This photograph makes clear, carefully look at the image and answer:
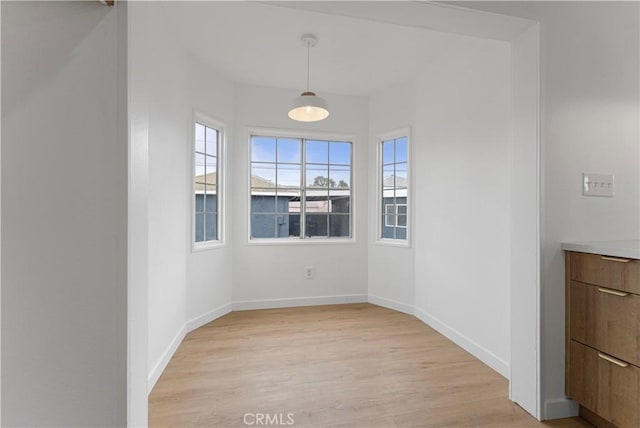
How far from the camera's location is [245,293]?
3.65 m

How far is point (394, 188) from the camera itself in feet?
12.4

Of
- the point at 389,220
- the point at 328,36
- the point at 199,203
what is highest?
the point at 328,36

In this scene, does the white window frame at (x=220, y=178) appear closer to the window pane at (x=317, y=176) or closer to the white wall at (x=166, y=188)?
the white wall at (x=166, y=188)

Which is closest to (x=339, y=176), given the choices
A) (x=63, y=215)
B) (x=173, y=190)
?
(x=173, y=190)

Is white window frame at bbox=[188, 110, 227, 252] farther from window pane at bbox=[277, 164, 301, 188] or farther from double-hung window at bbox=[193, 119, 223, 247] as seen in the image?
window pane at bbox=[277, 164, 301, 188]

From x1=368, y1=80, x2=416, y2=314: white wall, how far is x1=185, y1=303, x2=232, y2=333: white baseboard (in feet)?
5.65

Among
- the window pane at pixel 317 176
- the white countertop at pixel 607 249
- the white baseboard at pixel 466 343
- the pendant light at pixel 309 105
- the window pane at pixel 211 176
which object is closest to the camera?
the white countertop at pixel 607 249

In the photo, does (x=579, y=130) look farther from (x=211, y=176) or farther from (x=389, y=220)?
(x=211, y=176)

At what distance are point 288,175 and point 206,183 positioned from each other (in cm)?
102

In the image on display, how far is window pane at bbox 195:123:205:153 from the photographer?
10.3 ft

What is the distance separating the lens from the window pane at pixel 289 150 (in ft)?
12.7

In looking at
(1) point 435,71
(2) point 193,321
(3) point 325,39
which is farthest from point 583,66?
(2) point 193,321

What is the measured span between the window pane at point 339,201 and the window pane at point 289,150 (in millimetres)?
619

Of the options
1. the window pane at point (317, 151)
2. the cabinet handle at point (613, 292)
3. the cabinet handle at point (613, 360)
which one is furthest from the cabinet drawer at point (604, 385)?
the window pane at point (317, 151)
